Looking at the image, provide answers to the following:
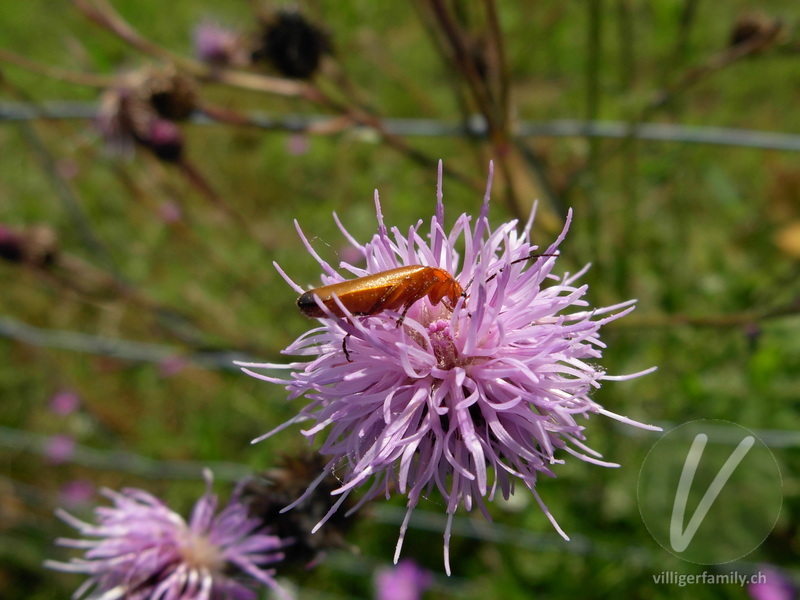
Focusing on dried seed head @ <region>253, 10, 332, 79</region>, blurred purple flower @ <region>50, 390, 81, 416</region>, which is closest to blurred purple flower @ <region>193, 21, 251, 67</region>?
dried seed head @ <region>253, 10, 332, 79</region>

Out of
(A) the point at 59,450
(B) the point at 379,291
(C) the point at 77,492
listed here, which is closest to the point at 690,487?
(B) the point at 379,291

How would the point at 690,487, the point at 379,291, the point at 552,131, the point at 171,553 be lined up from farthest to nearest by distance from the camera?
the point at 552,131, the point at 690,487, the point at 171,553, the point at 379,291

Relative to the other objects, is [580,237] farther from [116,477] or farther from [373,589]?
[116,477]

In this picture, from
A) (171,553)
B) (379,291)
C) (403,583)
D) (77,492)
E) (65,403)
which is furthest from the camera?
(65,403)

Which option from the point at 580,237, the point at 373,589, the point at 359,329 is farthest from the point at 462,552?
the point at 359,329

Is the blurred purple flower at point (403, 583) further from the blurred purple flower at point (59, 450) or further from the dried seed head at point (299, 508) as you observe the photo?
the blurred purple flower at point (59, 450)

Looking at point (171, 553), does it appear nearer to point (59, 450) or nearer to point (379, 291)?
point (379, 291)

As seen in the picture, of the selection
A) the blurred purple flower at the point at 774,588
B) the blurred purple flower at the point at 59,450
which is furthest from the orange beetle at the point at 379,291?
the blurred purple flower at the point at 59,450
